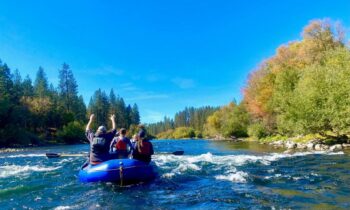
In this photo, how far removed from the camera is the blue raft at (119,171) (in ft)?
45.1

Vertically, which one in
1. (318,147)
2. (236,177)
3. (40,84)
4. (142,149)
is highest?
(40,84)

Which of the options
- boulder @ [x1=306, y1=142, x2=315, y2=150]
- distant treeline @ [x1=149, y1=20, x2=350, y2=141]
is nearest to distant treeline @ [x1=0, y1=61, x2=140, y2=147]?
distant treeline @ [x1=149, y1=20, x2=350, y2=141]

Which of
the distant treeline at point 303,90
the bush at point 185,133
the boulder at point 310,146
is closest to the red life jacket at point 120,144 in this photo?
the distant treeline at point 303,90

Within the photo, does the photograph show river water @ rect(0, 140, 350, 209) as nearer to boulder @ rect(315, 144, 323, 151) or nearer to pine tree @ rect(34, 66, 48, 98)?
boulder @ rect(315, 144, 323, 151)

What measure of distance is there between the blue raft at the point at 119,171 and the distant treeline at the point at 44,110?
5639cm

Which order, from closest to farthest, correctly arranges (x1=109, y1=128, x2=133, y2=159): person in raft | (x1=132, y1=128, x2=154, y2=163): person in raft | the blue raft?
the blue raft
(x1=132, y1=128, x2=154, y2=163): person in raft
(x1=109, y1=128, x2=133, y2=159): person in raft

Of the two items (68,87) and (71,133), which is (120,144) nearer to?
(71,133)

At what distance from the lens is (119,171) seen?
540 inches

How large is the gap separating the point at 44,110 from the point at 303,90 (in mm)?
66925

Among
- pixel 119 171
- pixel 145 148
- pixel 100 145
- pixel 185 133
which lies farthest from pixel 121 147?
pixel 185 133

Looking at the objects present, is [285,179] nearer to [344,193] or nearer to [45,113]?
[344,193]

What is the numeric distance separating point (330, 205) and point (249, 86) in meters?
57.0

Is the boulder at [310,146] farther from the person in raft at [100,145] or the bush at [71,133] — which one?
the bush at [71,133]

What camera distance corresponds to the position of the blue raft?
13.8 m
